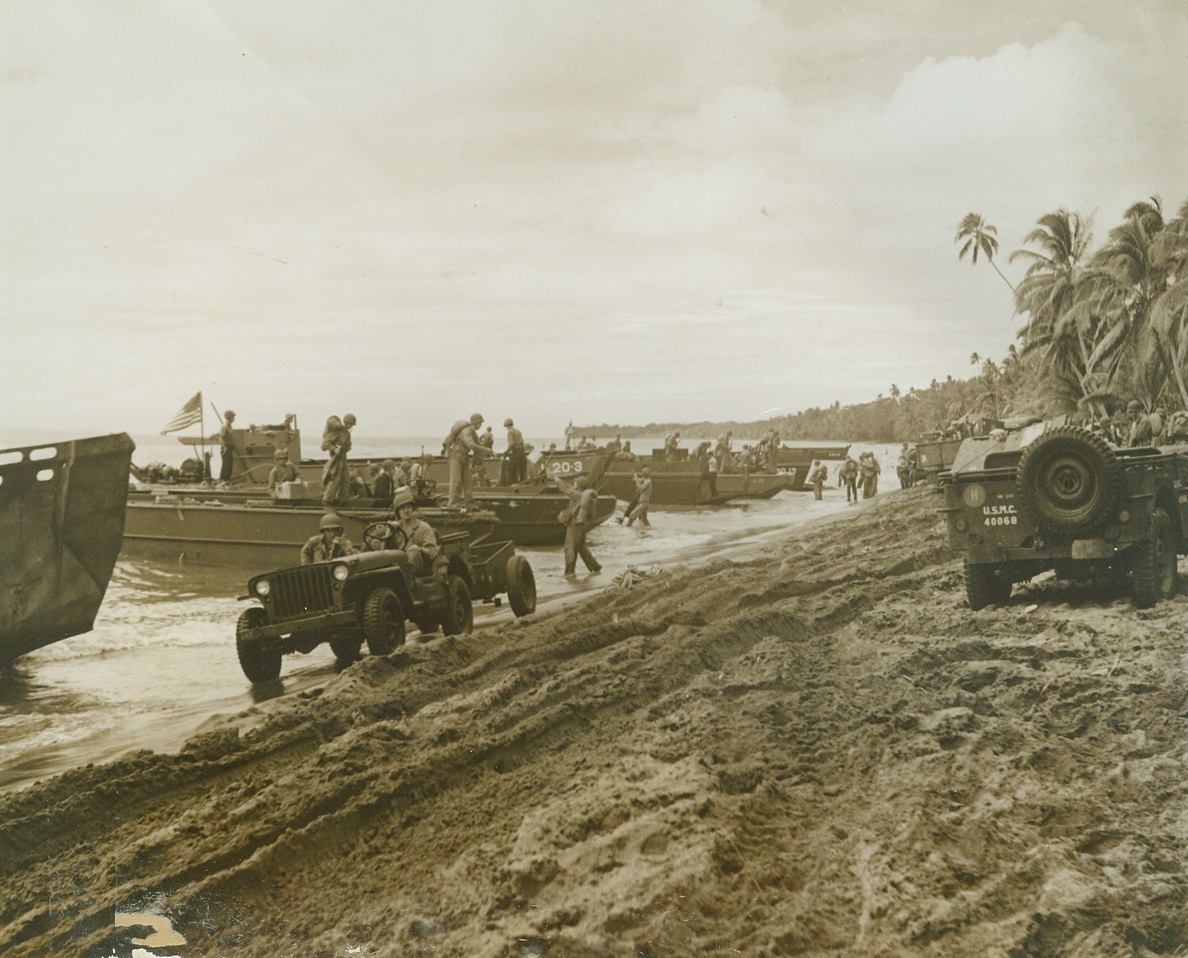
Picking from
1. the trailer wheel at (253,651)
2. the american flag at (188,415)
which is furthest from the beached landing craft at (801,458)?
the american flag at (188,415)

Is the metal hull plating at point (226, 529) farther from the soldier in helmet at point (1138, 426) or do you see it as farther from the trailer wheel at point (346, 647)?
the soldier in helmet at point (1138, 426)

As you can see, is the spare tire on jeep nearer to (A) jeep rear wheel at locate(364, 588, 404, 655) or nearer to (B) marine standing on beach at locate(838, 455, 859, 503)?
(A) jeep rear wheel at locate(364, 588, 404, 655)

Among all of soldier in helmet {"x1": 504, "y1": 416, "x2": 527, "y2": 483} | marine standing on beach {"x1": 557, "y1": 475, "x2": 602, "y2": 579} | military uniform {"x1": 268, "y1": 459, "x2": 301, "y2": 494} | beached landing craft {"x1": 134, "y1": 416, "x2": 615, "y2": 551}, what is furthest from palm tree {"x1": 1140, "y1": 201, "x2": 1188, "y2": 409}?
military uniform {"x1": 268, "y1": 459, "x2": 301, "y2": 494}

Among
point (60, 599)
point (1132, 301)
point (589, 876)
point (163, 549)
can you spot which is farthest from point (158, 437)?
point (163, 549)

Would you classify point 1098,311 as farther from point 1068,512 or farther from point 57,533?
point 57,533

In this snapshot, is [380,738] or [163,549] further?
[163,549]

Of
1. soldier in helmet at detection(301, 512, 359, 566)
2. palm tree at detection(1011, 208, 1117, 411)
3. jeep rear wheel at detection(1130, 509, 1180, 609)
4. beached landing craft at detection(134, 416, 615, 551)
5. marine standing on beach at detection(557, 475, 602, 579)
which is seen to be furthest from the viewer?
marine standing on beach at detection(557, 475, 602, 579)

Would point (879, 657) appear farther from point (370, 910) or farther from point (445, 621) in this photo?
point (445, 621)
